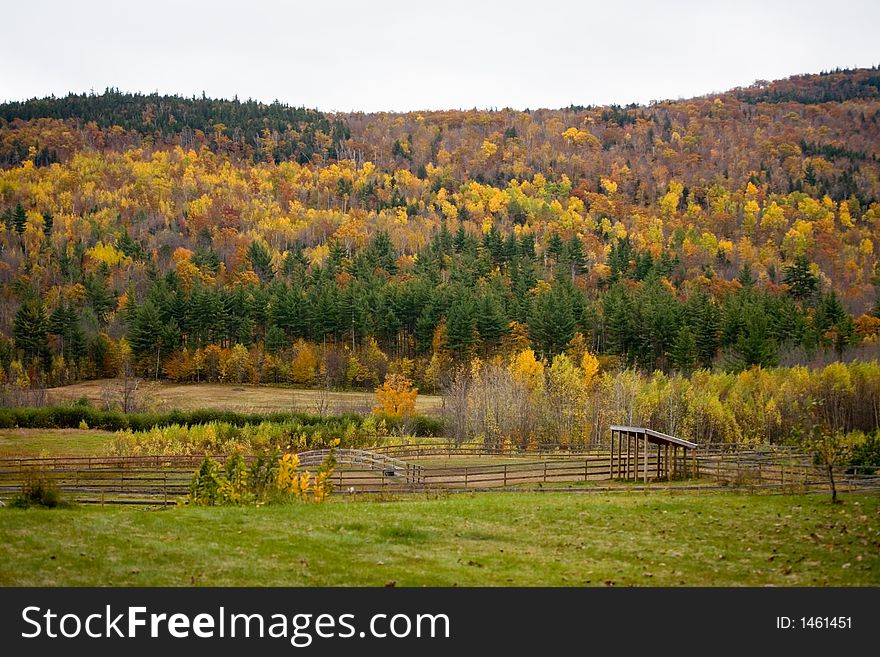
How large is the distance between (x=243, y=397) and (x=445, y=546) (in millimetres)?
76933

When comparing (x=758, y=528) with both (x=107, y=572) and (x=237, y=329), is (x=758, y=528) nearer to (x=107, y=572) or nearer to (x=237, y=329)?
(x=107, y=572)

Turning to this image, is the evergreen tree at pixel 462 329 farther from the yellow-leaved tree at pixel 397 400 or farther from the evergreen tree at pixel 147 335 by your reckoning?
the evergreen tree at pixel 147 335

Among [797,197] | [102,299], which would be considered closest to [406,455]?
[102,299]

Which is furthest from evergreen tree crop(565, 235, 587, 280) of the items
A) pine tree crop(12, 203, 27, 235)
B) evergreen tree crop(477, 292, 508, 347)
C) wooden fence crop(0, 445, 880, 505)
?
pine tree crop(12, 203, 27, 235)

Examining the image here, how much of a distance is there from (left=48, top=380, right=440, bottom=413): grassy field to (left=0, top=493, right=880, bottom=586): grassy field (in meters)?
57.5

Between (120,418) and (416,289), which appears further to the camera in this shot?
(416,289)

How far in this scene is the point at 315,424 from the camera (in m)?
67.2

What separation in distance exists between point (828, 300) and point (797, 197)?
4138 inches

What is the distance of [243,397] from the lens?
307 feet

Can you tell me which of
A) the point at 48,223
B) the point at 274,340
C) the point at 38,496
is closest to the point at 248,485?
the point at 38,496

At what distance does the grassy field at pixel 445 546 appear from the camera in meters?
16.1

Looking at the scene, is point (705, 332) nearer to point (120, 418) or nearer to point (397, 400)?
point (397, 400)

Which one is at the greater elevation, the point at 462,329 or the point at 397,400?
the point at 462,329

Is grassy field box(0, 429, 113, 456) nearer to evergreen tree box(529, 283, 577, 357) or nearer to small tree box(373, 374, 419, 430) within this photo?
small tree box(373, 374, 419, 430)
